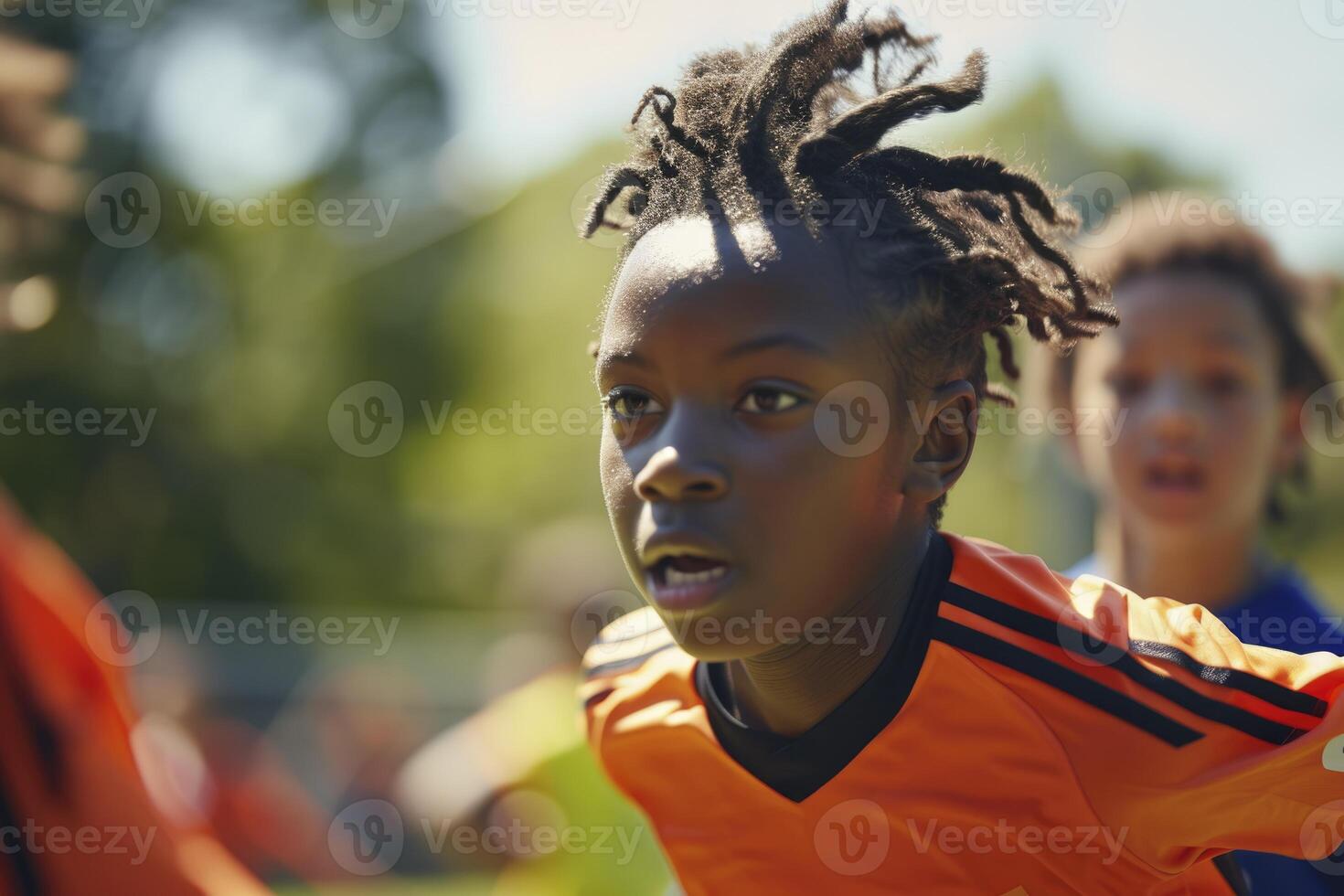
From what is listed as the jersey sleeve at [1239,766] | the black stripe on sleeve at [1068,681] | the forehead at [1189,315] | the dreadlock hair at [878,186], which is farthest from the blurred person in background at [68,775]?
the forehead at [1189,315]

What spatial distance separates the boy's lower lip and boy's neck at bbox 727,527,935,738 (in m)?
0.26

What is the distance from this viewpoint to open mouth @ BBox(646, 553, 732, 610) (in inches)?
75.5

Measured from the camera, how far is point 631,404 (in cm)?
205

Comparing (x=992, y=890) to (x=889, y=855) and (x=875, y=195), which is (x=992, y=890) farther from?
(x=875, y=195)

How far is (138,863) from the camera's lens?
2.40 m

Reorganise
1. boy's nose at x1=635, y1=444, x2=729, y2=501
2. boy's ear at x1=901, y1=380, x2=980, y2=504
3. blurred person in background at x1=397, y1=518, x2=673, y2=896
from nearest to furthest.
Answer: boy's nose at x1=635, y1=444, x2=729, y2=501 → boy's ear at x1=901, y1=380, x2=980, y2=504 → blurred person in background at x1=397, y1=518, x2=673, y2=896

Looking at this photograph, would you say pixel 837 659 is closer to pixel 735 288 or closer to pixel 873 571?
pixel 873 571

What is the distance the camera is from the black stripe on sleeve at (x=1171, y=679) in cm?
189

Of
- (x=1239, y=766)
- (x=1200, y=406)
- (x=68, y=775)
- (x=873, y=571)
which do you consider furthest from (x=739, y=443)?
(x=1200, y=406)

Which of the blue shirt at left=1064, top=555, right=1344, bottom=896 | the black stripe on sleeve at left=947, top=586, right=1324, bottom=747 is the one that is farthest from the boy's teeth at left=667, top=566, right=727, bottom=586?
the blue shirt at left=1064, top=555, right=1344, bottom=896

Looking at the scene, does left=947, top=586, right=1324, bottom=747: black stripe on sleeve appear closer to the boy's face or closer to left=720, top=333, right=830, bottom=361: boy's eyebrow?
the boy's face

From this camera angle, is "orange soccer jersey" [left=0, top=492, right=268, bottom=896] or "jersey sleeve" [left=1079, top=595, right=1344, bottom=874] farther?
"orange soccer jersey" [left=0, top=492, right=268, bottom=896]

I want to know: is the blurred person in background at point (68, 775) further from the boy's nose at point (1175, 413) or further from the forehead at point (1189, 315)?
the forehead at point (1189, 315)

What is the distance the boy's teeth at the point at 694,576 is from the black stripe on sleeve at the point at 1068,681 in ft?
1.38
